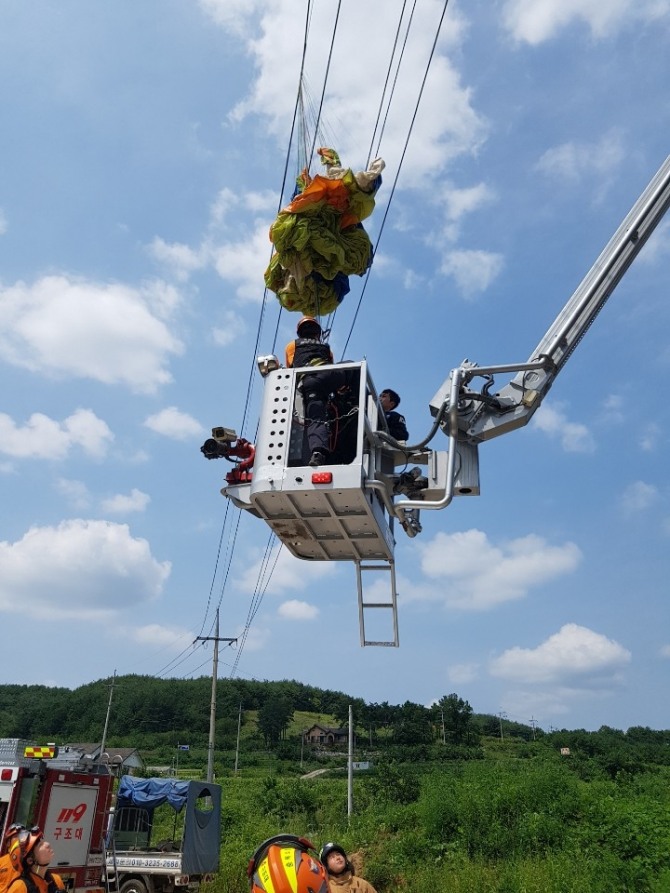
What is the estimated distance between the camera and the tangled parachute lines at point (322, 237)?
7.63 meters

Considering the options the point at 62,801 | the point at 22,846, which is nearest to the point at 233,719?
the point at 62,801

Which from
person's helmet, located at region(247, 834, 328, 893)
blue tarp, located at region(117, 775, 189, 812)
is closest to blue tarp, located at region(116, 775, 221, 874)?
blue tarp, located at region(117, 775, 189, 812)

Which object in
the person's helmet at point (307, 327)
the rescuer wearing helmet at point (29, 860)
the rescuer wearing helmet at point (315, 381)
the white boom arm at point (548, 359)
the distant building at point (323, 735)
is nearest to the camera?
the rescuer wearing helmet at point (29, 860)

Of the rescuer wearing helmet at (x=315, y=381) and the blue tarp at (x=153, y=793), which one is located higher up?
the rescuer wearing helmet at (x=315, y=381)

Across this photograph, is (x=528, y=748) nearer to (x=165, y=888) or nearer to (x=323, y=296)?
(x=165, y=888)

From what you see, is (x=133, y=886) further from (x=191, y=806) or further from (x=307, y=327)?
(x=307, y=327)

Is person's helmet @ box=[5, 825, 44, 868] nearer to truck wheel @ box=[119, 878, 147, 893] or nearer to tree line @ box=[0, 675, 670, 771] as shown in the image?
truck wheel @ box=[119, 878, 147, 893]

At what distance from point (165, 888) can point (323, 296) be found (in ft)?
42.7

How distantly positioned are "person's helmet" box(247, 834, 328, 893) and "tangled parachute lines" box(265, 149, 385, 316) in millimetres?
5993

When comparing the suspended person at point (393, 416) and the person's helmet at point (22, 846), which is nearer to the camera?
the person's helmet at point (22, 846)

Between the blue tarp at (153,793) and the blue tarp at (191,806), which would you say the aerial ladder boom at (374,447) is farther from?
the blue tarp at (153,793)

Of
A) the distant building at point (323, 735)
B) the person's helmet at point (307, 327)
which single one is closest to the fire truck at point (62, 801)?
the person's helmet at point (307, 327)

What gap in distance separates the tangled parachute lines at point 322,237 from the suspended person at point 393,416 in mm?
1558

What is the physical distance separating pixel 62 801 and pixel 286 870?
707 centimetres
